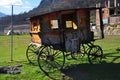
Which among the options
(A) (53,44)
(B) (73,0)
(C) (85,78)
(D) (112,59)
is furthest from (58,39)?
(B) (73,0)

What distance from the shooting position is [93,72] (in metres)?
12.0

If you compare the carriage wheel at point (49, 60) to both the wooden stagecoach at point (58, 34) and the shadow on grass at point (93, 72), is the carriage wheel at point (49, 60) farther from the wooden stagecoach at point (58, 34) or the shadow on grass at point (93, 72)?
the shadow on grass at point (93, 72)

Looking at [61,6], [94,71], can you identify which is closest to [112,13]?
[61,6]

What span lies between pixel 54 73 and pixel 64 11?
8.10 feet

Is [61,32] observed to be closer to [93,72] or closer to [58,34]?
[58,34]

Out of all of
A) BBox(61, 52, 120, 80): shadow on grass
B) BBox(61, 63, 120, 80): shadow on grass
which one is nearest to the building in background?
BBox(61, 52, 120, 80): shadow on grass

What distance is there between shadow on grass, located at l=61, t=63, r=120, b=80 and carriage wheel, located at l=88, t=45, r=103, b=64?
64 centimetres

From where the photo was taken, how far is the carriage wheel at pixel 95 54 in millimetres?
14037

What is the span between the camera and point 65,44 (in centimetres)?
1220

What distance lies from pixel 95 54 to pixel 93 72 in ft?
7.08

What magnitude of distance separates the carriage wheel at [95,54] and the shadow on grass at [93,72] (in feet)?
2.11

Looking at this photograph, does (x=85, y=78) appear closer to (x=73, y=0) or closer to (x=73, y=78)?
(x=73, y=78)

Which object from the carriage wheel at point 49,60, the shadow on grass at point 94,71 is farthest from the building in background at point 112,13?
the carriage wheel at point 49,60

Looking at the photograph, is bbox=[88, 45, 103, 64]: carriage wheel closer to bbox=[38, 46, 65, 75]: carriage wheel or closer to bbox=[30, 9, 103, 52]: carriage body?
bbox=[30, 9, 103, 52]: carriage body
